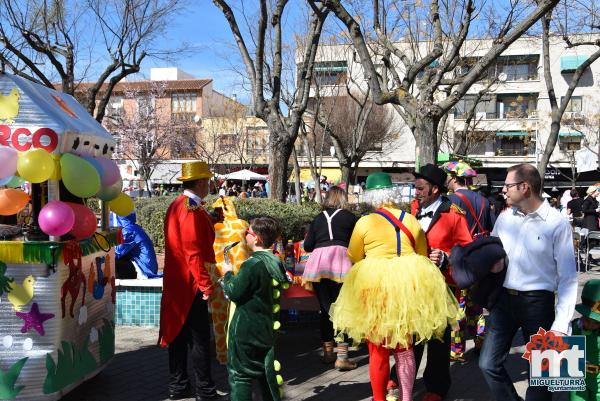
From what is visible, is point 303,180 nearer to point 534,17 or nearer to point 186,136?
point 186,136

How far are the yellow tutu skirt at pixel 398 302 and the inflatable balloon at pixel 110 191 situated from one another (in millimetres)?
2423

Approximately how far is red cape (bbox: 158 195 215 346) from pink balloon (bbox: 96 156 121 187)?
2.23ft

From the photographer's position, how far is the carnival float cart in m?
4.08

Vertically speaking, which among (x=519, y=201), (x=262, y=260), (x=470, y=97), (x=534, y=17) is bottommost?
(x=262, y=260)

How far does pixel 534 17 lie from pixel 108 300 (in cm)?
647

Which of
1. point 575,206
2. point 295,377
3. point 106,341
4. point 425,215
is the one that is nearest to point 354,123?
point 575,206

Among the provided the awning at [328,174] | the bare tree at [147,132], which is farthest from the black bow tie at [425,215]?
the awning at [328,174]

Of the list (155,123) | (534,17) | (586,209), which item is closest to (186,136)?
(155,123)

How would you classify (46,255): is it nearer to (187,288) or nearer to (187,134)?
(187,288)

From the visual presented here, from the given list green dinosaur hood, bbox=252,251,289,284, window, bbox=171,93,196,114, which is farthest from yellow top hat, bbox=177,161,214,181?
window, bbox=171,93,196,114

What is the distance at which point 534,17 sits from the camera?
25.6ft

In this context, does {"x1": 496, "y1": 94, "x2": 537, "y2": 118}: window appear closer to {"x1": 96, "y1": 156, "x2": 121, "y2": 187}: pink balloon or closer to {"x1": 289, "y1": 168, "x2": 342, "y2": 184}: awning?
{"x1": 289, "y1": 168, "x2": 342, "y2": 184}: awning

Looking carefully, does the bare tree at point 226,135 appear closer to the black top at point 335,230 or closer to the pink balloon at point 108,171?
the black top at point 335,230

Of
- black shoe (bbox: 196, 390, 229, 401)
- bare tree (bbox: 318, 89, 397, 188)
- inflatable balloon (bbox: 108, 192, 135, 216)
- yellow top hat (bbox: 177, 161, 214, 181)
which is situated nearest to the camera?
black shoe (bbox: 196, 390, 229, 401)
